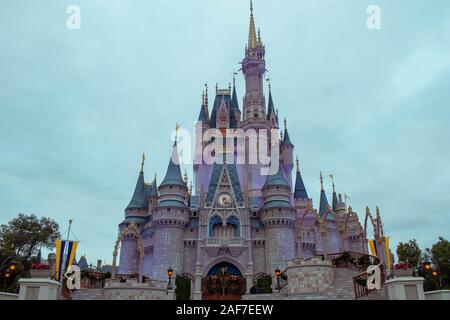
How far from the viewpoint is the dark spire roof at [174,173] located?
56.7 m

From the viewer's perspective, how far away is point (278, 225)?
2117 inches

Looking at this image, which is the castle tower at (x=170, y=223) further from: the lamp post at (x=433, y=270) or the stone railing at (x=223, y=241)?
the lamp post at (x=433, y=270)

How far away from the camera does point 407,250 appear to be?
180 ft

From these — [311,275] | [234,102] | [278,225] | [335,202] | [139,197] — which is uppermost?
[234,102]

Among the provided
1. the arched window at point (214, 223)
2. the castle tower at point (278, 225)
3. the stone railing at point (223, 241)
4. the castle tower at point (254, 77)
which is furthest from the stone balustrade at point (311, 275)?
the castle tower at point (254, 77)

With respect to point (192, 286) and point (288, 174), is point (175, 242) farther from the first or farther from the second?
point (288, 174)

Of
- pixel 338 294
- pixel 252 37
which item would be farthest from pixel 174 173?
pixel 338 294

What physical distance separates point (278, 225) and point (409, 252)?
761 inches

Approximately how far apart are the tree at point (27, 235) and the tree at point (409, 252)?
47475 mm

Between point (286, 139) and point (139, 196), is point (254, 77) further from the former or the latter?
point (139, 196)

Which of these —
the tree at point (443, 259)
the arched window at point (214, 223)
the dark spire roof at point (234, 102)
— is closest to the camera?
the tree at point (443, 259)

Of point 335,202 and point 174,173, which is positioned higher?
point 174,173

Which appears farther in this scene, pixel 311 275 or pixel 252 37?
pixel 252 37
